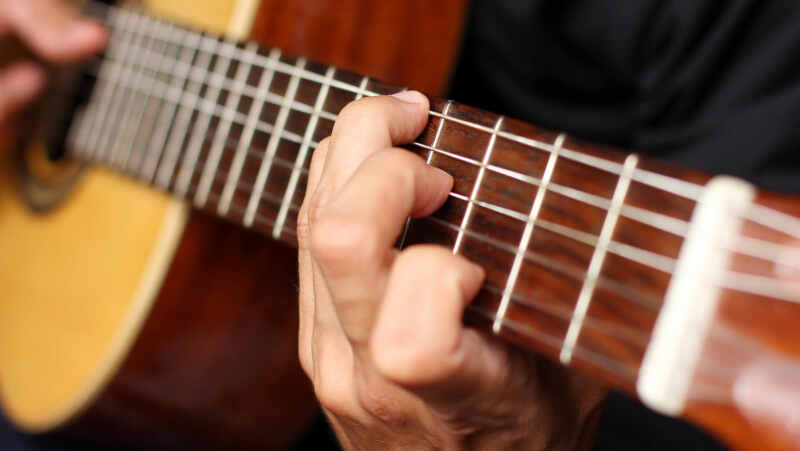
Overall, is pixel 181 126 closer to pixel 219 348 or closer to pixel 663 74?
pixel 219 348

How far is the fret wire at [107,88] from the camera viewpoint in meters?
0.83

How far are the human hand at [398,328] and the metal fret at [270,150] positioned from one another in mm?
97

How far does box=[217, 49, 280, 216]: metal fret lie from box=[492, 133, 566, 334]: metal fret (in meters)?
0.29

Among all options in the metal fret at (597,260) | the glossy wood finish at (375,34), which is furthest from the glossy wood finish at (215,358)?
the metal fret at (597,260)

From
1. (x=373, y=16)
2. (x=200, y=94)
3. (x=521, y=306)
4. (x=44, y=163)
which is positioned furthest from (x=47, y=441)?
(x=521, y=306)

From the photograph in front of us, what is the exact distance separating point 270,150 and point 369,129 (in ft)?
0.61

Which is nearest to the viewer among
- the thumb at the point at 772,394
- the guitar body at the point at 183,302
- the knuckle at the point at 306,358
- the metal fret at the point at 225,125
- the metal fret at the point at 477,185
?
the thumb at the point at 772,394

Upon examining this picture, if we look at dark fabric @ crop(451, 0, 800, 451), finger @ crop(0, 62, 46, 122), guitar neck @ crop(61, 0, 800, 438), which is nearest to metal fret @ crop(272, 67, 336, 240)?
guitar neck @ crop(61, 0, 800, 438)

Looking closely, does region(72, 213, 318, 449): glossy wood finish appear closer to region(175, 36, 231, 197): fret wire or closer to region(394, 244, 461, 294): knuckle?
region(175, 36, 231, 197): fret wire

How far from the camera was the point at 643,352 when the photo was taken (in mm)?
346

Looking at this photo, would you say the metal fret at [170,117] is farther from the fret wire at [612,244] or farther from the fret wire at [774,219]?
the fret wire at [774,219]

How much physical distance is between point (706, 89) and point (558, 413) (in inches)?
15.2

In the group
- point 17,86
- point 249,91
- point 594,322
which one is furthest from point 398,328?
point 17,86

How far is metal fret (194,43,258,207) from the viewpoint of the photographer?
2.07 ft
